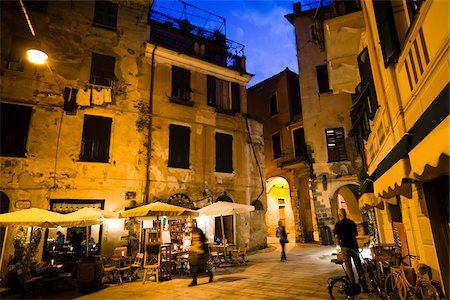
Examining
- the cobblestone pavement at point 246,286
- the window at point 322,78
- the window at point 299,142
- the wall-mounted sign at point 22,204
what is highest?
the window at point 322,78

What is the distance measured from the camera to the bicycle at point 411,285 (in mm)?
4326

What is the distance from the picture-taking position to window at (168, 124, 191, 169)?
559 inches

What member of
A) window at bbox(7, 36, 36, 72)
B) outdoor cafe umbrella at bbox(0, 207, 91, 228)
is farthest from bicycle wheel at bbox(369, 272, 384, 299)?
window at bbox(7, 36, 36, 72)

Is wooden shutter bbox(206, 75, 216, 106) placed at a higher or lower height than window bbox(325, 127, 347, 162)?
higher

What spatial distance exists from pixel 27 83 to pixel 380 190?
13.8 meters

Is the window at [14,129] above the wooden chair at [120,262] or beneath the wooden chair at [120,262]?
above

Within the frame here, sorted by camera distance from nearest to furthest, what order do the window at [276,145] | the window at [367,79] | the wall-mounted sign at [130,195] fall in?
the window at [367,79] < the wall-mounted sign at [130,195] < the window at [276,145]

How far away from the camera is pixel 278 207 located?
24719 mm

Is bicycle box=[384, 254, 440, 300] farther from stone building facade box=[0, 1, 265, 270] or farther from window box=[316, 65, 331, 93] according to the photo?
window box=[316, 65, 331, 93]

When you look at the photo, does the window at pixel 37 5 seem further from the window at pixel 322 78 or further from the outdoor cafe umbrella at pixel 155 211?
the window at pixel 322 78

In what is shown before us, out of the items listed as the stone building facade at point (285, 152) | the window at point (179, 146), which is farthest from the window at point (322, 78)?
the window at point (179, 146)

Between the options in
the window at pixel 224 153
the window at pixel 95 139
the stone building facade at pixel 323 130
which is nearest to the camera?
the window at pixel 95 139

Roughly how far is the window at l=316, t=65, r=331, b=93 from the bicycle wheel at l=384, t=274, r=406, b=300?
15.1 meters

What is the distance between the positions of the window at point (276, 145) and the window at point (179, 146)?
394 inches
